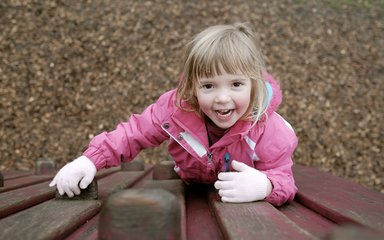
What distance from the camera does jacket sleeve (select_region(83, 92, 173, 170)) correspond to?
1.73 metres

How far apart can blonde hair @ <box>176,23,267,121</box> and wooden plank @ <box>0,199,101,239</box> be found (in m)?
0.52

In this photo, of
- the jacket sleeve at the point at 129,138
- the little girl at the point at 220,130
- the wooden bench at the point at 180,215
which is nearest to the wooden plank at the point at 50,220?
the wooden bench at the point at 180,215

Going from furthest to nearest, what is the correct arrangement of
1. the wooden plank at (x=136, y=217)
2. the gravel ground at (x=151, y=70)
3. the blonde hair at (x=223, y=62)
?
the gravel ground at (x=151, y=70) → the blonde hair at (x=223, y=62) → the wooden plank at (x=136, y=217)

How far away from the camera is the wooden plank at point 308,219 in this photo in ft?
4.08

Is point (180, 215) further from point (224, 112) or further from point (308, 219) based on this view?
point (224, 112)

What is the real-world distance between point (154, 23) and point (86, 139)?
1.40 metres

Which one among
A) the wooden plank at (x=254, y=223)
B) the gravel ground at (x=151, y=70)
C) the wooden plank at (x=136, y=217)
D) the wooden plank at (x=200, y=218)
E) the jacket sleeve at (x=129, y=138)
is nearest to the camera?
the wooden plank at (x=136, y=217)

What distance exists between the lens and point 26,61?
4449 millimetres

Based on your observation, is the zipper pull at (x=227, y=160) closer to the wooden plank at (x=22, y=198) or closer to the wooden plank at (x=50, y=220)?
the wooden plank at (x=50, y=220)

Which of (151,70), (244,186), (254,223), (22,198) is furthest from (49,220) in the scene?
(151,70)

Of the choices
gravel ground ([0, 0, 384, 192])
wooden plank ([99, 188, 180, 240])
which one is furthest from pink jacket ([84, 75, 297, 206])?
gravel ground ([0, 0, 384, 192])

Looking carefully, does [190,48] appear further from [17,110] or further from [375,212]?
[17,110]

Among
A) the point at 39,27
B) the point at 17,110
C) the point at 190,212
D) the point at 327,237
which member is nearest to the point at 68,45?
the point at 39,27

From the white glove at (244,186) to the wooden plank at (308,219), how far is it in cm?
10
